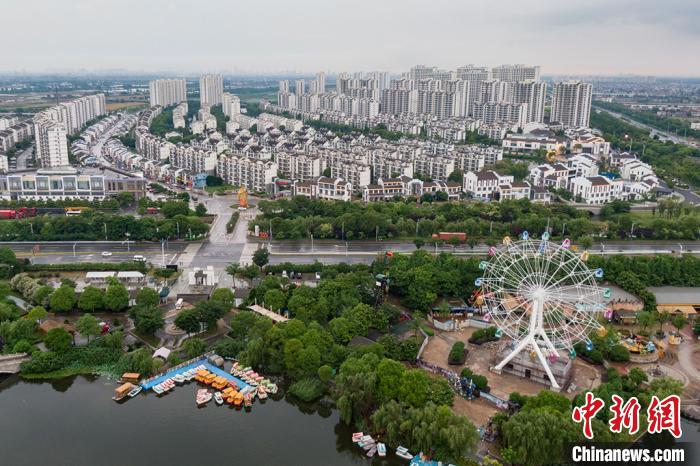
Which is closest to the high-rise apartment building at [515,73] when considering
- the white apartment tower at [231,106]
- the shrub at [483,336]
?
the white apartment tower at [231,106]

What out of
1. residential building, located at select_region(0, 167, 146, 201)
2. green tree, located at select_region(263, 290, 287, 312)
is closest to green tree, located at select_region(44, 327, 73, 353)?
green tree, located at select_region(263, 290, 287, 312)

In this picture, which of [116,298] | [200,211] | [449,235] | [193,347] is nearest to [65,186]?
[200,211]

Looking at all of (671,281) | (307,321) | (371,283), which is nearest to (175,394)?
(307,321)

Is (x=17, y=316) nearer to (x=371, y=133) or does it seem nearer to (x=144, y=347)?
(x=144, y=347)

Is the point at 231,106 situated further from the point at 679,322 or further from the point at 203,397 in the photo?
the point at 679,322

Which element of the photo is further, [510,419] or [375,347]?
[375,347]

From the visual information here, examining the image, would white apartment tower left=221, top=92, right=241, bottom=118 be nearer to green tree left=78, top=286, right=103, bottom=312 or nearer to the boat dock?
green tree left=78, top=286, right=103, bottom=312
